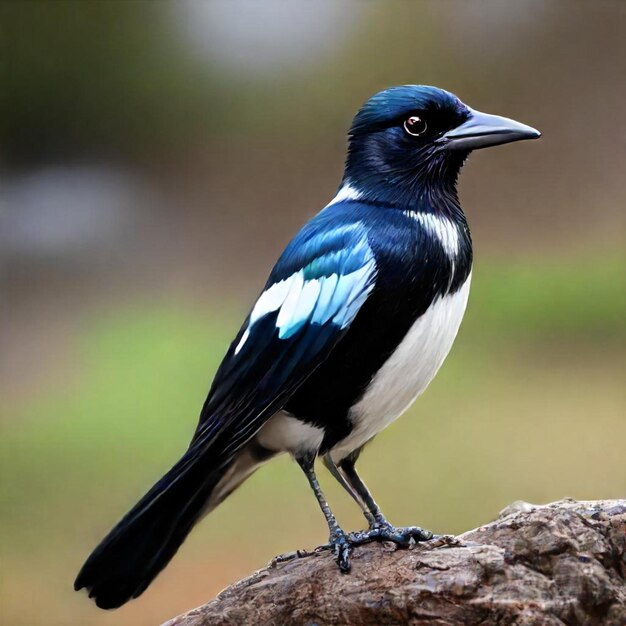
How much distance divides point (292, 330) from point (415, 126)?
22.7 inches

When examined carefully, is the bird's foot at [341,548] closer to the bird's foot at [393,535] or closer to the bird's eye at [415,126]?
the bird's foot at [393,535]

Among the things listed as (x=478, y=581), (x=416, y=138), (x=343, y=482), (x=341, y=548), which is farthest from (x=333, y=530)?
(x=416, y=138)

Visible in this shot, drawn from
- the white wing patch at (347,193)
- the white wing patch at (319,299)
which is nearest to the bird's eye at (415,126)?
the white wing patch at (347,193)

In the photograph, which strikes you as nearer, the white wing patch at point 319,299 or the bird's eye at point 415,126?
the white wing patch at point 319,299

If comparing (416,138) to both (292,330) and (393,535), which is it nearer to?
(292,330)

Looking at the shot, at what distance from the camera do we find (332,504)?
370 centimetres

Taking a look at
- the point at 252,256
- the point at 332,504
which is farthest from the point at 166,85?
the point at 332,504

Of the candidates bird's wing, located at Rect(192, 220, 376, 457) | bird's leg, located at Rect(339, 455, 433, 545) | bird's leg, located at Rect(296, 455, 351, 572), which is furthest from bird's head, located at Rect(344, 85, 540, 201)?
bird's leg, located at Rect(339, 455, 433, 545)

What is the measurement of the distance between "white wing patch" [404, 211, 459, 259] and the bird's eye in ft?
0.67

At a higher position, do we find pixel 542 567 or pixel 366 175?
pixel 366 175

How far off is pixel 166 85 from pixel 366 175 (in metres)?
2.37

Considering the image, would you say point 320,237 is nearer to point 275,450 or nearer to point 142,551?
point 275,450

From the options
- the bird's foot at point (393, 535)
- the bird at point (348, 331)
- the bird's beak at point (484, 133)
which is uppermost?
the bird's beak at point (484, 133)

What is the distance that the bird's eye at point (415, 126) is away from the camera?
2.30m
